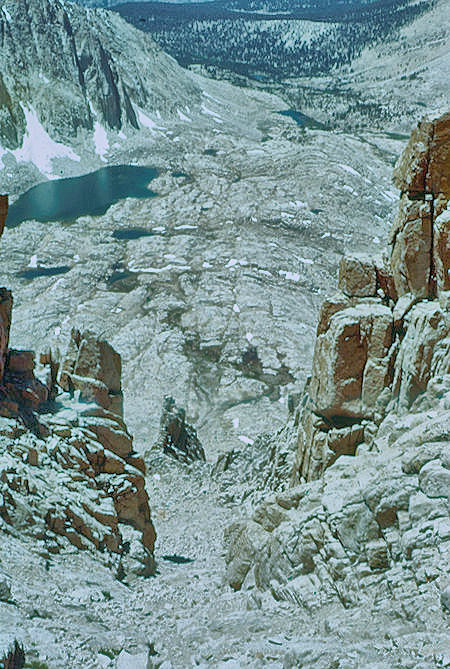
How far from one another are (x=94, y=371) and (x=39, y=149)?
101054 millimetres

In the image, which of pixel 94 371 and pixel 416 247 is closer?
pixel 416 247

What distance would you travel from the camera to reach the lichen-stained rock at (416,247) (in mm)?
19516

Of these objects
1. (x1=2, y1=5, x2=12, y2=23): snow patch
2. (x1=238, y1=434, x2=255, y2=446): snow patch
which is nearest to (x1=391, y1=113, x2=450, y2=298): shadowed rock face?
(x1=238, y1=434, x2=255, y2=446): snow patch

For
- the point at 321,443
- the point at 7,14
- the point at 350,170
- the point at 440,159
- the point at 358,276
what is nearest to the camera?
the point at 440,159

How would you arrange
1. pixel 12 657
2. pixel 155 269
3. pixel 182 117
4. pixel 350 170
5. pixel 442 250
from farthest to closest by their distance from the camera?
pixel 182 117 → pixel 350 170 → pixel 155 269 → pixel 442 250 → pixel 12 657

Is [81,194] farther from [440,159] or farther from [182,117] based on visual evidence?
[440,159]

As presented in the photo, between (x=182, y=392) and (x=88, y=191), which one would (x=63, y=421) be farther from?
(x=88, y=191)

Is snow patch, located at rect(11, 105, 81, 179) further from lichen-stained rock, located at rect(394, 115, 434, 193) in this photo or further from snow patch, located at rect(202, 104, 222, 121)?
lichen-stained rock, located at rect(394, 115, 434, 193)

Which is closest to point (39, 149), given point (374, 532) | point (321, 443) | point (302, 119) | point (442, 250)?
point (302, 119)

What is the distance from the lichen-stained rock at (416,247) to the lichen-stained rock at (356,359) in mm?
1314

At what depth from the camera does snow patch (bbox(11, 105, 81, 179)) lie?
118000 millimetres

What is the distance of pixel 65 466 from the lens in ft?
76.0

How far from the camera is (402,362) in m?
18.8

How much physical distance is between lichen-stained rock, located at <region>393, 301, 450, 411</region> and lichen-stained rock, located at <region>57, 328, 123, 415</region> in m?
15.5
